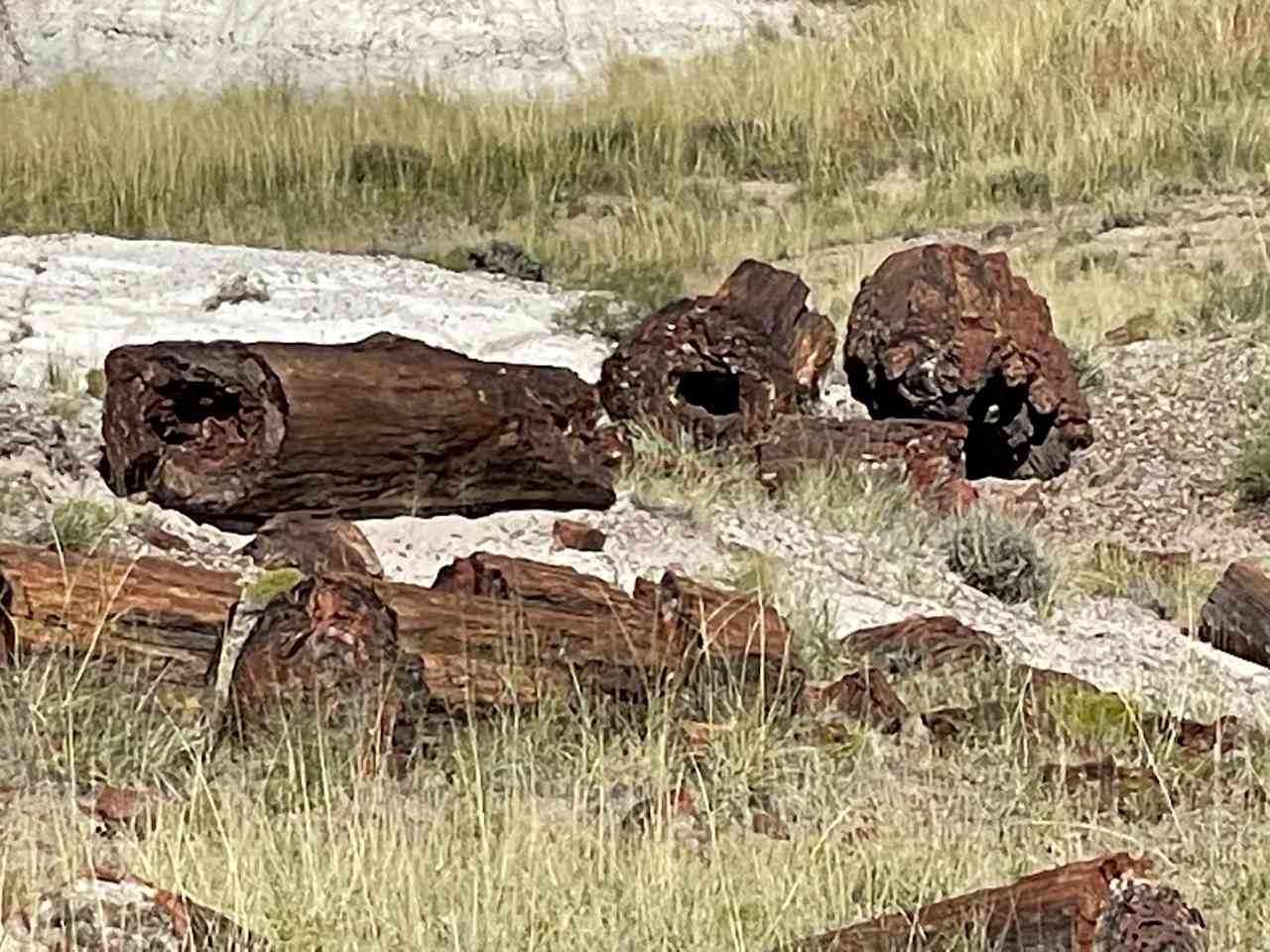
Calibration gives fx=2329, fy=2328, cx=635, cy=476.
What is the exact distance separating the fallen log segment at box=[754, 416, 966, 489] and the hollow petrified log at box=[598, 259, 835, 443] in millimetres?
298

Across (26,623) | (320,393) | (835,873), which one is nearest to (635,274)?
(320,393)

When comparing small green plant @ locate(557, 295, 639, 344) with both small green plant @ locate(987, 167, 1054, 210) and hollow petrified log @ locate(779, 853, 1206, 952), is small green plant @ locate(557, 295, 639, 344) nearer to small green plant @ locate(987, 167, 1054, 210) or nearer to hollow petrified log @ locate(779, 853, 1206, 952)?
small green plant @ locate(987, 167, 1054, 210)

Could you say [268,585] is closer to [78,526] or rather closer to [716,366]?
[78,526]

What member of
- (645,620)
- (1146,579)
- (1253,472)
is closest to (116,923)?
(645,620)

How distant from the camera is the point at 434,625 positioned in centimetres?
546

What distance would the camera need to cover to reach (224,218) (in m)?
15.9

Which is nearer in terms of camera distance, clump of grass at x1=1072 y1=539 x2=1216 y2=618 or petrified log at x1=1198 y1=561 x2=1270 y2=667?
petrified log at x1=1198 y1=561 x2=1270 y2=667

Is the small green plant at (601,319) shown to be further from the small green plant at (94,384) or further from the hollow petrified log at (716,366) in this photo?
the small green plant at (94,384)

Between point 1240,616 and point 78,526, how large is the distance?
358 centimetres

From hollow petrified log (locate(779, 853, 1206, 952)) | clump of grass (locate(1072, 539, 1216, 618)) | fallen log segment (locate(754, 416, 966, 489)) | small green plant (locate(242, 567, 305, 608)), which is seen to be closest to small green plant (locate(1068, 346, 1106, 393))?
fallen log segment (locate(754, 416, 966, 489))

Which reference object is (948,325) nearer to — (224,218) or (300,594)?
(300,594)

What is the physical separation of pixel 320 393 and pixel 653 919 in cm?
380

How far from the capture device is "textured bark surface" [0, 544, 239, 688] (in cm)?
546

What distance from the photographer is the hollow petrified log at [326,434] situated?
7340 millimetres
